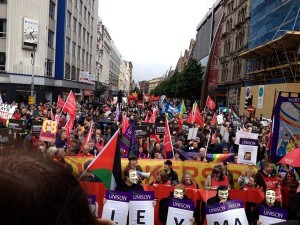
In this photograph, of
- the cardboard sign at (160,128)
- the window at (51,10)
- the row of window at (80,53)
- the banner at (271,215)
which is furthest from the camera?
the row of window at (80,53)

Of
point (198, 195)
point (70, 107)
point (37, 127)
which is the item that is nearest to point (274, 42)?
point (70, 107)

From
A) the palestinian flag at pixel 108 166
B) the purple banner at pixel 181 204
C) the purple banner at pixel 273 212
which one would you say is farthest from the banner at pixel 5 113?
the purple banner at pixel 273 212

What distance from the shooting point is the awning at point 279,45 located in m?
32.5

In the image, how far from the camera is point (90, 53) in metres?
73.9

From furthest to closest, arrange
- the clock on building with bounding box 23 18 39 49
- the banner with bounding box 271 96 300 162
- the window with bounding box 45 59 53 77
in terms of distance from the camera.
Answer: the window with bounding box 45 59 53 77, the clock on building with bounding box 23 18 39 49, the banner with bounding box 271 96 300 162

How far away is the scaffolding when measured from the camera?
112 ft

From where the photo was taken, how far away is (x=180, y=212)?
22.0 feet

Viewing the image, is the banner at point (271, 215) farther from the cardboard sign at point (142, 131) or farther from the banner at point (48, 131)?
the cardboard sign at point (142, 131)

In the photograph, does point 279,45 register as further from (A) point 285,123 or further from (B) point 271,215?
(B) point 271,215

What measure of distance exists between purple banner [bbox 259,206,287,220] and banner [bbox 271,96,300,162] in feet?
18.5

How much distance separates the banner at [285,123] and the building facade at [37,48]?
28128 mm

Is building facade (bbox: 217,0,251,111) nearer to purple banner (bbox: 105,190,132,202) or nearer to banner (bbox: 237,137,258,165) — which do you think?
banner (bbox: 237,137,258,165)

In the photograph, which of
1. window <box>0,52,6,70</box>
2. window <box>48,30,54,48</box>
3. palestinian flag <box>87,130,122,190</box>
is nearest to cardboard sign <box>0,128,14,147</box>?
palestinian flag <box>87,130,122,190</box>

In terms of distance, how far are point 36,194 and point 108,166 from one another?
5.95m
